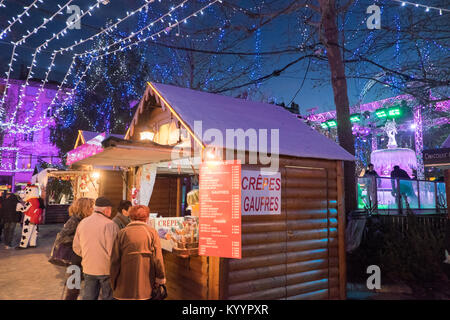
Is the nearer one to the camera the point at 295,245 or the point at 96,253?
the point at 96,253

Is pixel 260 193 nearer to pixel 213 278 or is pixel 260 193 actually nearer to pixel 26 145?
pixel 213 278

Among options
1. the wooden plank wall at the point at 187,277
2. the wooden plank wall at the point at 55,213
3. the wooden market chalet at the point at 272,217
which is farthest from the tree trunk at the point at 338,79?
the wooden plank wall at the point at 55,213

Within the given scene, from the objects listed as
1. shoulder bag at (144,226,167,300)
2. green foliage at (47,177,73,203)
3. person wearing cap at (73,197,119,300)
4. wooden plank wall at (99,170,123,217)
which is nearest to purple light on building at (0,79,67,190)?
green foliage at (47,177,73,203)

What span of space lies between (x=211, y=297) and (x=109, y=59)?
23.9 meters

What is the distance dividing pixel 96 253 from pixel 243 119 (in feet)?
12.2

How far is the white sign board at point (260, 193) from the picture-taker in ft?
16.8

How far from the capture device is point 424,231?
732 centimetres

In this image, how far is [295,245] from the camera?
19.0 ft

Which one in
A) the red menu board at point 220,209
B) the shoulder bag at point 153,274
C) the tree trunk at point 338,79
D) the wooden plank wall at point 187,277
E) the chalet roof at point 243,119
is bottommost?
the wooden plank wall at point 187,277

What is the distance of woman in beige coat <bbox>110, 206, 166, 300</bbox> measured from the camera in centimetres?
397

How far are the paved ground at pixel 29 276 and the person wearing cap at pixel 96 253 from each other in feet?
8.75

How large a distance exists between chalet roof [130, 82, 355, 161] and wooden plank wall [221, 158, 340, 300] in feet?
0.91

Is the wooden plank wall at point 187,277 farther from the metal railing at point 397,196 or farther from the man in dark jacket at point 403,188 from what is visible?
the man in dark jacket at point 403,188

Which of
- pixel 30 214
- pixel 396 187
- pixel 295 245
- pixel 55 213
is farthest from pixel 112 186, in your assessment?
pixel 396 187
